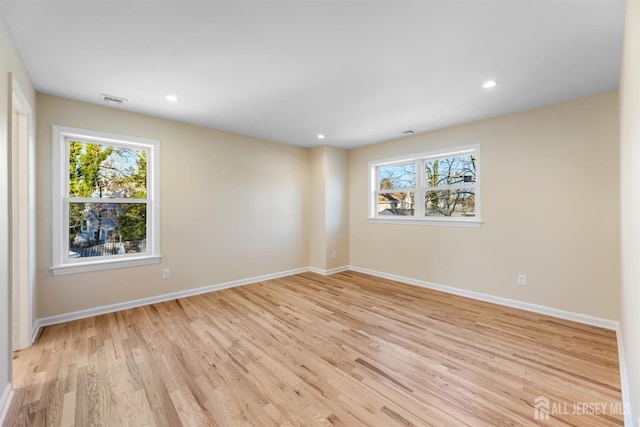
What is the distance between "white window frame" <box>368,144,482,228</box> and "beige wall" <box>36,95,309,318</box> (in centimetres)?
128

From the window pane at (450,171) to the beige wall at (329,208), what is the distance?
5.28 ft

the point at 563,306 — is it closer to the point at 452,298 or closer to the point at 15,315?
the point at 452,298

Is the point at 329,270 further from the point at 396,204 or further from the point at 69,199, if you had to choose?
the point at 69,199

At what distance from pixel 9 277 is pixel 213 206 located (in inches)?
94.9

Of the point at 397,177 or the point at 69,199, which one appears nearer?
the point at 69,199

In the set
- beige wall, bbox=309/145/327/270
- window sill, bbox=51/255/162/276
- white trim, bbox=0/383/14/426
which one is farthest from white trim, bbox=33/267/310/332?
white trim, bbox=0/383/14/426

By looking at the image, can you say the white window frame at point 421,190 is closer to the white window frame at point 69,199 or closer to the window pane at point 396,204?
the window pane at point 396,204

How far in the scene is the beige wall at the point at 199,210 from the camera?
115 inches

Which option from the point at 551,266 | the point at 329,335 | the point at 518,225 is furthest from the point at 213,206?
the point at 551,266

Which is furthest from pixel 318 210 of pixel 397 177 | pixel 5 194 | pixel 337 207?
pixel 5 194

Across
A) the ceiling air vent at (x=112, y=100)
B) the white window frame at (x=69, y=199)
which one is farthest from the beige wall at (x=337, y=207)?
the ceiling air vent at (x=112, y=100)

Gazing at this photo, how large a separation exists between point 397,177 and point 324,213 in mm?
1441

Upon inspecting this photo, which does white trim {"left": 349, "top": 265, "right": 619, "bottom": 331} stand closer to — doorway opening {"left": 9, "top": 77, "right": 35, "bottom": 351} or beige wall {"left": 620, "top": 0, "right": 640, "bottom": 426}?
beige wall {"left": 620, "top": 0, "right": 640, "bottom": 426}

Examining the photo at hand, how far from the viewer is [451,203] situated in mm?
4066
